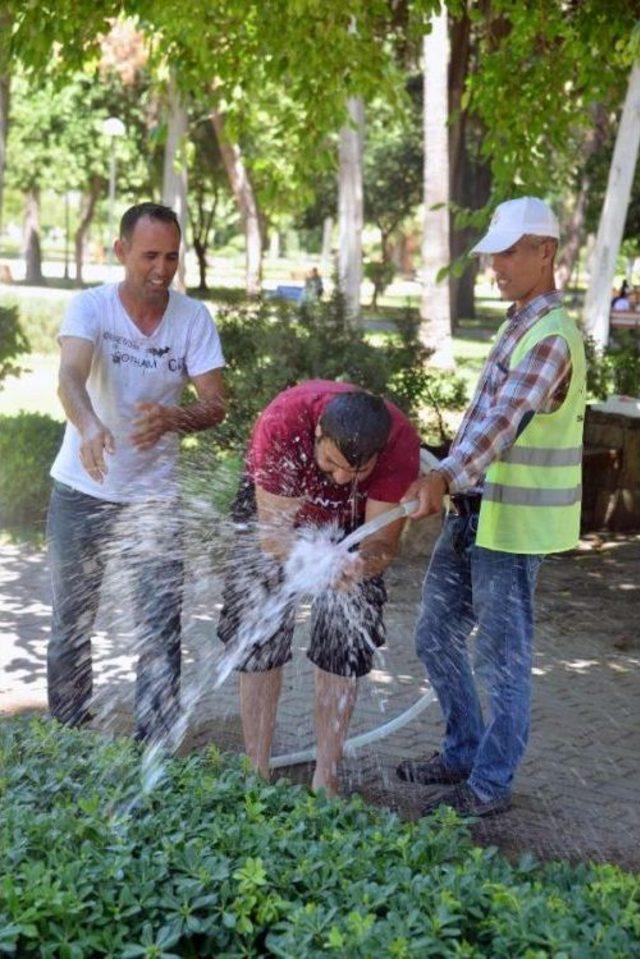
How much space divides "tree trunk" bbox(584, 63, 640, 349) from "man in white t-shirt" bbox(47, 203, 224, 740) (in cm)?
1512

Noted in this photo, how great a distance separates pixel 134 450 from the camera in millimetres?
5516

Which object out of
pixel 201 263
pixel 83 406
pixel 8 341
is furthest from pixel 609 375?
pixel 201 263

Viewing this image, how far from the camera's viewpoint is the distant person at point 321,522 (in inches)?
187

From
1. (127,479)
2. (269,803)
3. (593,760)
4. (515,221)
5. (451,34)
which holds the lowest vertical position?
(593,760)

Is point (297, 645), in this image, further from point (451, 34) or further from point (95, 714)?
point (451, 34)

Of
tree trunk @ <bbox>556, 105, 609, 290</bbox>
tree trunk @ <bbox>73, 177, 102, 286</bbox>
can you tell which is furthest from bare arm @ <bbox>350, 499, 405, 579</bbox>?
tree trunk @ <bbox>73, 177, 102, 286</bbox>

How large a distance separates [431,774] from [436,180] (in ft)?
57.7

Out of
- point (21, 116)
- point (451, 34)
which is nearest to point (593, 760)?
point (451, 34)

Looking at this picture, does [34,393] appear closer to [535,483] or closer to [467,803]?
[467,803]

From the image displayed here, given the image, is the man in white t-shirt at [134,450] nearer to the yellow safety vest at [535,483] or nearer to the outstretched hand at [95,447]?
the outstretched hand at [95,447]

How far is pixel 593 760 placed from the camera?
639 cm

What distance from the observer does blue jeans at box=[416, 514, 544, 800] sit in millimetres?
5418

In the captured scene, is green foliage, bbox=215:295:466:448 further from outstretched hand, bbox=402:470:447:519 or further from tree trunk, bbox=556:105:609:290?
tree trunk, bbox=556:105:609:290

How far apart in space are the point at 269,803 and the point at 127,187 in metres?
50.8
